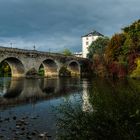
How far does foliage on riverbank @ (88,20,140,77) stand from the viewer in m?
73.1

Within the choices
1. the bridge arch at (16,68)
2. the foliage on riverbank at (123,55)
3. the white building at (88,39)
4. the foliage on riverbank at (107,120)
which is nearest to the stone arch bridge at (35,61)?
the bridge arch at (16,68)

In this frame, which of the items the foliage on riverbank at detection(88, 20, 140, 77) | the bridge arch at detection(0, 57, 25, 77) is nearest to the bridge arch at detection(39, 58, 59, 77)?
the bridge arch at detection(0, 57, 25, 77)

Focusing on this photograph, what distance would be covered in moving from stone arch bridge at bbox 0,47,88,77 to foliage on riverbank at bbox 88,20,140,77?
15949mm

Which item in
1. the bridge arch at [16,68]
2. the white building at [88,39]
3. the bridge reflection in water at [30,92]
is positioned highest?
the white building at [88,39]

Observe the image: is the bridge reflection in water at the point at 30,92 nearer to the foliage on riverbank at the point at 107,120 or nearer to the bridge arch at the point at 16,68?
the foliage on riverbank at the point at 107,120

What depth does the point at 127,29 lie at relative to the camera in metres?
82.7

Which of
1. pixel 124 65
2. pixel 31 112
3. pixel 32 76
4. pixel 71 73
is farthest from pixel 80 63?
pixel 31 112

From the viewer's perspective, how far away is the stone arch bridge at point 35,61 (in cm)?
7625

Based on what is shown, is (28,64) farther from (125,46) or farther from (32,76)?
(125,46)

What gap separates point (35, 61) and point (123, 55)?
2379cm

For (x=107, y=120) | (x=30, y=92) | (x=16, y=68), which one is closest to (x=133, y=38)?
(x=16, y=68)

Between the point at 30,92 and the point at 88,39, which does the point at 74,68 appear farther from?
the point at 30,92

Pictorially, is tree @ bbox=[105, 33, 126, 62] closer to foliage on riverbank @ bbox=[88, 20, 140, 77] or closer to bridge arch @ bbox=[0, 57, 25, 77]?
foliage on riverbank @ bbox=[88, 20, 140, 77]

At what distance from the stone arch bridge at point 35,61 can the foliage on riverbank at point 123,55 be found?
52.3 feet
